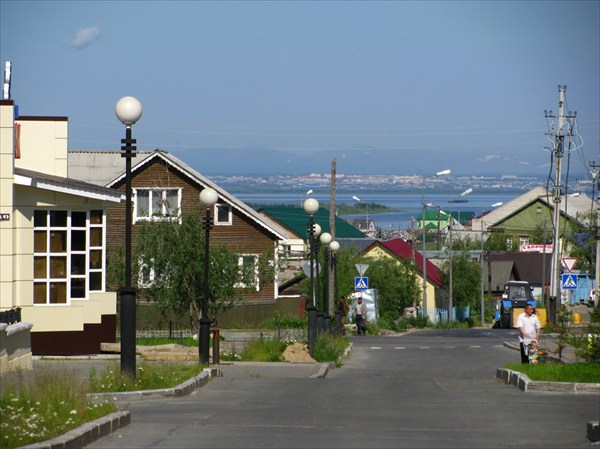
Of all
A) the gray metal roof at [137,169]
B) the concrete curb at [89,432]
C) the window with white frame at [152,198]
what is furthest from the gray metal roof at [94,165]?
the concrete curb at [89,432]

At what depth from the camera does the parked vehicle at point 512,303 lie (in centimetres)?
6031

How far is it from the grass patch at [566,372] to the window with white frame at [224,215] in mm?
32704

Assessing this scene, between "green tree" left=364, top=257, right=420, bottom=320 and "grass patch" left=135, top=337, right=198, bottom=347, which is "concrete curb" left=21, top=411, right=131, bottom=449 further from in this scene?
"green tree" left=364, top=257, right=420, bottom=320

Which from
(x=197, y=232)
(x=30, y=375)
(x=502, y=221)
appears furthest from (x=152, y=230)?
(x=502, y=221)

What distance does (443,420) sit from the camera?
13672 mm

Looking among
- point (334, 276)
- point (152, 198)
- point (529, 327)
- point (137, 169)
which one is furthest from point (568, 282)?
point (529, 327)

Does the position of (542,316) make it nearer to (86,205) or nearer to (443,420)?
(86,205)

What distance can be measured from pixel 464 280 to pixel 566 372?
5580cm

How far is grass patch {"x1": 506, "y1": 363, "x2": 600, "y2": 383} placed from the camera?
18.0m

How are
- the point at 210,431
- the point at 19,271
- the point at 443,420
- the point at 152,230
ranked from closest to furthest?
the point at 210,431 < the point at 443,420 < the point at 19,271 < the point at 152,230

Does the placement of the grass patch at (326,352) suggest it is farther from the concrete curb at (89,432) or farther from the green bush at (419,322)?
the green bush at (419,322)

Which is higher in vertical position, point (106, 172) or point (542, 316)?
point (106, 172)

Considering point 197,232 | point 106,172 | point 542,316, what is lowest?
point 542,316

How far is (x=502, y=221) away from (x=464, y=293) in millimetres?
39456
